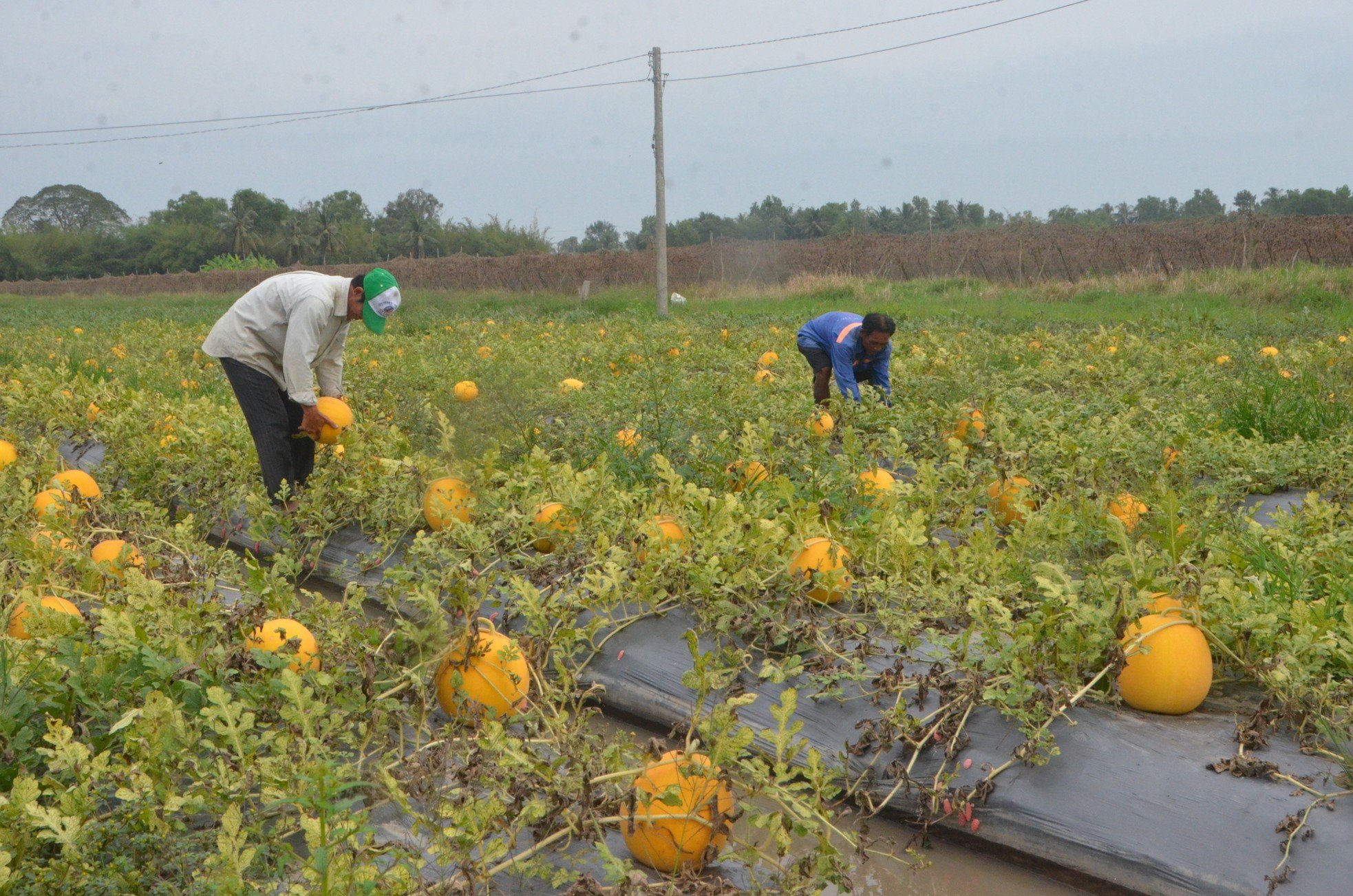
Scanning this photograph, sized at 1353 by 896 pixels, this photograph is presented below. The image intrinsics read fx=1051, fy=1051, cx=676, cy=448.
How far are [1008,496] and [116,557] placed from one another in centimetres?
380

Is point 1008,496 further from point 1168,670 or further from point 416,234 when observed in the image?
point 416,234

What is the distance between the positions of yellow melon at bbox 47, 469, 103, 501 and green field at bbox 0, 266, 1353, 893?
0.13 m

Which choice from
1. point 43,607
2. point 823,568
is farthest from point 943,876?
point 43,607

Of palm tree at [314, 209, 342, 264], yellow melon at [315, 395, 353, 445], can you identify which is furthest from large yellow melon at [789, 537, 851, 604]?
palm tree at [314, 209, 342, 264]

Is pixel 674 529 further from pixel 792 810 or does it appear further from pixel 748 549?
pixel 792 810

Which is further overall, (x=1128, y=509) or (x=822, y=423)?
(x=822, y=423)

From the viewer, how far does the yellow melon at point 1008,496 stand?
4902 millimetres

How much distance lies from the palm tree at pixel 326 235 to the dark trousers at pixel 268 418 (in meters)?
73.9

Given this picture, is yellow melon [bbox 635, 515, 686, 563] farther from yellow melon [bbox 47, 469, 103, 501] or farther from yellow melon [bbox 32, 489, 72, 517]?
yellow melon [bbox 47, 469, 103, 501]

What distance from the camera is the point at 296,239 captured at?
7569 cm

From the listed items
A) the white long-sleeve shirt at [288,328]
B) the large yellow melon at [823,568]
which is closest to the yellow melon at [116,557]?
the white long-sleeve shirt at [288,328]

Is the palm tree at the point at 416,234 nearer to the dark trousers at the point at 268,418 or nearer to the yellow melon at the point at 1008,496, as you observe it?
the dark trousers at the point at 268,418

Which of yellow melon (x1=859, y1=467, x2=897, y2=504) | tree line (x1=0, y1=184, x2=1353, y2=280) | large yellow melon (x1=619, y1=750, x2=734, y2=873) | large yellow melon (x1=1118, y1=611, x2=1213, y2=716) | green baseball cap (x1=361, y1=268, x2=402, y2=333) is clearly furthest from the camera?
tree line (x1=0, y1=184, x2=1353, y2=280)

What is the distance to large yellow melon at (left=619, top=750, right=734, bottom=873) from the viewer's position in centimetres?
251
